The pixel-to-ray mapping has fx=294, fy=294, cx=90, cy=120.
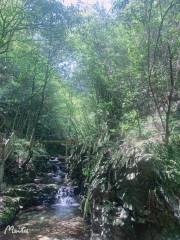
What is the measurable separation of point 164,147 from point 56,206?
646 cm

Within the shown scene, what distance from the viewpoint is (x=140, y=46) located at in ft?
26.1

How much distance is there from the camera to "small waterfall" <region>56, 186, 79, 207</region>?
1197 cm

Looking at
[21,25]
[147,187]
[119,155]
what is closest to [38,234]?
[119,155]

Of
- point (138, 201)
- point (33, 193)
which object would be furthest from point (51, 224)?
point (138, 201)

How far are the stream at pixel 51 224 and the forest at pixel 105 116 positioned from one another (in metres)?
0.03

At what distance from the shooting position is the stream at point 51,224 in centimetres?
777

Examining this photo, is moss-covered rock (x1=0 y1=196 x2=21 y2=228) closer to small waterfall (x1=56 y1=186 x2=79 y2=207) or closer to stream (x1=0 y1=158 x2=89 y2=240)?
stream (x1=0 y1=158 x2=89 y2=240)

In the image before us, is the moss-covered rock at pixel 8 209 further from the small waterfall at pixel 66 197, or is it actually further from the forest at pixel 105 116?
the small waterfall at pixel 66 197

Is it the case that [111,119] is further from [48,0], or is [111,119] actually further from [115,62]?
[48,0]

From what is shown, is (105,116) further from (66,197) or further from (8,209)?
(8,209)

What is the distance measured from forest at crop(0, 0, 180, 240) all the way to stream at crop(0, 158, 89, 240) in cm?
3

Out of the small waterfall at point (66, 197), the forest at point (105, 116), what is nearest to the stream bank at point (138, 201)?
the forest at point (105, 116)

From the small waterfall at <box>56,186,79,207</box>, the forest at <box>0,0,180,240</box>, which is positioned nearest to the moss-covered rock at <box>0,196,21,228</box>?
the forest at <box>0,0,180,240</box>

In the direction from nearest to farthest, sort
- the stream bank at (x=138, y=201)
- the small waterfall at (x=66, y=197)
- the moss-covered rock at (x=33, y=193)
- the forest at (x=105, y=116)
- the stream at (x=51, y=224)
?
the stream bank at (x=138, y=201) < the forest at (x=105, y=116) < the stream at (x=51, y=224) < the moss-covered rock at (x=33, y=193) < the small waterfall at (x=66, y=197)
